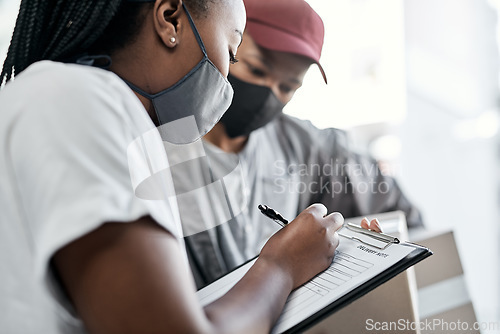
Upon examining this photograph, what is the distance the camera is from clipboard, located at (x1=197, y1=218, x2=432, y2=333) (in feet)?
1.77

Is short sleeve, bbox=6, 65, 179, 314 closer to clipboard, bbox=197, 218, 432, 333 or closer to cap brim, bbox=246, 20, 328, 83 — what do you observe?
clipboard, bbox=197, 218, 432, 333

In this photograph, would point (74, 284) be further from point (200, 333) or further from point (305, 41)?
point (305, 41)

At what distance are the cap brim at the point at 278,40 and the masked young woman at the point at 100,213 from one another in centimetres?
38

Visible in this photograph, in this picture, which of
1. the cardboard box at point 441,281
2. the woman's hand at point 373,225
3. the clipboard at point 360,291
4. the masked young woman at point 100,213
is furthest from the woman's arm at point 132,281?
the cardboard box at point 441,281

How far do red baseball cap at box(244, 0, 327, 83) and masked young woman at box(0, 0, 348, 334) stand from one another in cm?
34

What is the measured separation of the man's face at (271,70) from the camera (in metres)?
1.04

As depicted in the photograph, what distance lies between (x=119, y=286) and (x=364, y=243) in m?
0.42

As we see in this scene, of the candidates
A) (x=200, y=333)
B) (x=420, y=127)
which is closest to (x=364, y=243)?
(x=200, y=333)

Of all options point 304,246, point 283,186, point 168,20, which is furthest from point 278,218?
point 283,186

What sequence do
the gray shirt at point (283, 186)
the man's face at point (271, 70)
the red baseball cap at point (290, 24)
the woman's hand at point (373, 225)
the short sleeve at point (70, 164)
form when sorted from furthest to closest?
1. the gray shirt at point (283, 186)
2. the man's face at point (271, 70)
3. the red baseball cap at point (290, 24)
4. the woman's hand at point (373, 225)
5. the short sleeve at point (70, 164)

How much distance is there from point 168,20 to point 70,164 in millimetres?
307

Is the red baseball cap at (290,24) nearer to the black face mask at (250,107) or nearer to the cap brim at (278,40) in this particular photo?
the cap brim at (278,40)

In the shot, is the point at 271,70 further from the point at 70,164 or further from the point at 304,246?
the point at 70,164

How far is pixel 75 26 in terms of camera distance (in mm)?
609
